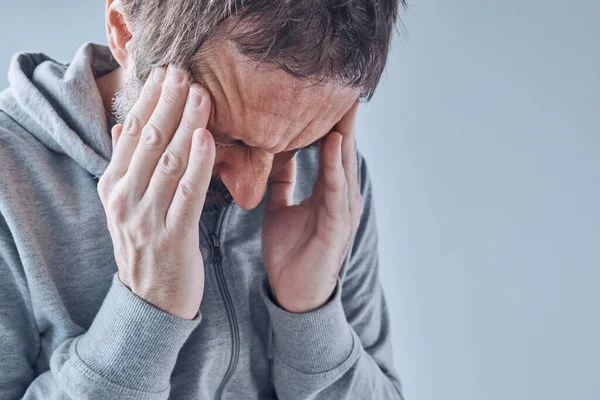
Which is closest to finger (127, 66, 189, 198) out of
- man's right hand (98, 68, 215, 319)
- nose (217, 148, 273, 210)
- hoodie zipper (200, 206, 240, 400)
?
man's right hand (98, 68, 215, 319)

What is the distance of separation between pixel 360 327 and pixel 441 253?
442 mm

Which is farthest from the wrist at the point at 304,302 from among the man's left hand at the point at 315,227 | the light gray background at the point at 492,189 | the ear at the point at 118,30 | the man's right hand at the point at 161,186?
the light gray background at the point at 492,189

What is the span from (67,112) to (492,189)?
97 cm

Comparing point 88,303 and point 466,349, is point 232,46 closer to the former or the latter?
point 88,303

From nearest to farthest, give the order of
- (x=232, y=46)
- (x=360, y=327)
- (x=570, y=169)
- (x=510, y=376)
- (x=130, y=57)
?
(x=232, y=46)
(x=130, y=57)
(x=360, y=327)
(x=570, y=169)
(x=510, y=376)

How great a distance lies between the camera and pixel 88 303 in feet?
3.14

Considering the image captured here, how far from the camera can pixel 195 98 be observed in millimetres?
778

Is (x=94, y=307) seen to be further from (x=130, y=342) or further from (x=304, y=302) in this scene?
(x=304, y=302)

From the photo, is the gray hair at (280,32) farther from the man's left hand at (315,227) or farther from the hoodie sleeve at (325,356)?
the hoodie sleeve at (325,356)

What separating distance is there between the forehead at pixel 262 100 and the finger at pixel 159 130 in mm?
30

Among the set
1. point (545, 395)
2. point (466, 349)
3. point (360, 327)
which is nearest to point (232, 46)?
point (360, 327)

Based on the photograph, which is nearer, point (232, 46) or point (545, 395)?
point (232, 46)

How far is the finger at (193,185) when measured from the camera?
77 centimetres

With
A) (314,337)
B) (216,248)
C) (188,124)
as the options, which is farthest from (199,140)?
(314,337)
